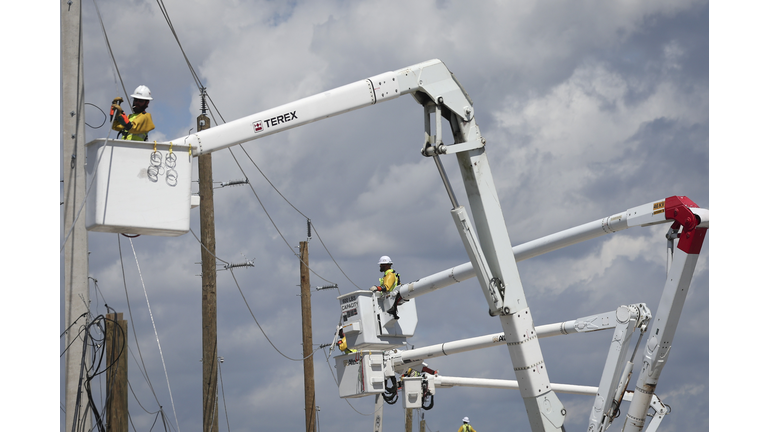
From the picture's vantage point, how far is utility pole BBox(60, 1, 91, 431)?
836cm

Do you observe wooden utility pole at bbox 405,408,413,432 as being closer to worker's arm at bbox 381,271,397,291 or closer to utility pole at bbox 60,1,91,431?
worker's arm at bbox 381,271,397,291

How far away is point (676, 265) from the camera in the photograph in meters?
8.80

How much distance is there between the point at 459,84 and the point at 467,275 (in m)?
5.21

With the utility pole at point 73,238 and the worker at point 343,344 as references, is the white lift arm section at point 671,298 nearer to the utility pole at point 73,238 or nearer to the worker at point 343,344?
the utility pole at point 73,238

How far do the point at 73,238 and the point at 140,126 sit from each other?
5.79ft

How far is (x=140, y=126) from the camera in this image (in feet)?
24.9

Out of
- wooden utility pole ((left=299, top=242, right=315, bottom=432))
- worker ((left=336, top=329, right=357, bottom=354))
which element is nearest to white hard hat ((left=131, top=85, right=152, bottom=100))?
worker ((left=336, top=329, right=357, bottom=354))

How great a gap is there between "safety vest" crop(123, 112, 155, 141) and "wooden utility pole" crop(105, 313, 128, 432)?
2295mm

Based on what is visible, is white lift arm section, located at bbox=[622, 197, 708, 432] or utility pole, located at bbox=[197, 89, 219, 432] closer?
white lift arm section, located at bbox=[622, 197, 708, 432]

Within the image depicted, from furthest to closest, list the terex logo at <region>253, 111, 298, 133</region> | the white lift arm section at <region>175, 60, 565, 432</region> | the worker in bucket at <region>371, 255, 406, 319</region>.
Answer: the worker in bucket at <region>371, 255, 406, 319</region> → the white lift arm section at <region>175, 60, 565, 432</region> → the terex logo at <region>253, 111, 298, 133</region>

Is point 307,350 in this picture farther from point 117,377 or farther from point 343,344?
point 117,377

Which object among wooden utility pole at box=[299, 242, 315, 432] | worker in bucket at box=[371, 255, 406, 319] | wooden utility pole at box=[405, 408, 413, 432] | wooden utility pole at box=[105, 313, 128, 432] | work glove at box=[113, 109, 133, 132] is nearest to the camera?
work glove at box=[113, 109, 133, 132]

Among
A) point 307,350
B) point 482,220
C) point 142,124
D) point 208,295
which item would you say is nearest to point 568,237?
point 482,220

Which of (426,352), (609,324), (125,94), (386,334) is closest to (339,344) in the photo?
(386,334)
